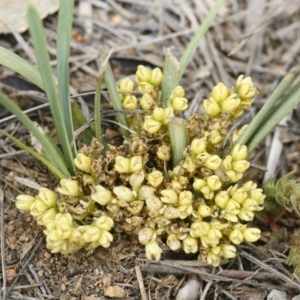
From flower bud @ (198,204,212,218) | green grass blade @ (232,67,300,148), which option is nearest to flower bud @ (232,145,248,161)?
green grass blade @ (232,67,300,148)

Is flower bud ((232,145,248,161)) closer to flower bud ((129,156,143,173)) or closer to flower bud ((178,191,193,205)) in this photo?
flower bud ((178,191,193,205))

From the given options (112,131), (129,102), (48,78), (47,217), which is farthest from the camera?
(112,131)

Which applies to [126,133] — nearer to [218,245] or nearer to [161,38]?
[218,245]

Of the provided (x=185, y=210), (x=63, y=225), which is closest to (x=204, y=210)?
(x=185, y=210)

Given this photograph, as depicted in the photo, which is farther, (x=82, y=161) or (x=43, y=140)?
(x=82, y=161)

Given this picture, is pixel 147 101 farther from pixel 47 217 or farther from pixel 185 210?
pixel 47 217

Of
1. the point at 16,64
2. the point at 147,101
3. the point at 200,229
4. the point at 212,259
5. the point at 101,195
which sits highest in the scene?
the point at 16,64

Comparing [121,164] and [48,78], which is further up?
[48,78]

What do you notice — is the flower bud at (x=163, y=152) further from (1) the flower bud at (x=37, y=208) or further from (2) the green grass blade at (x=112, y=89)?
(1) the flower bud at (x=37, y=208)
